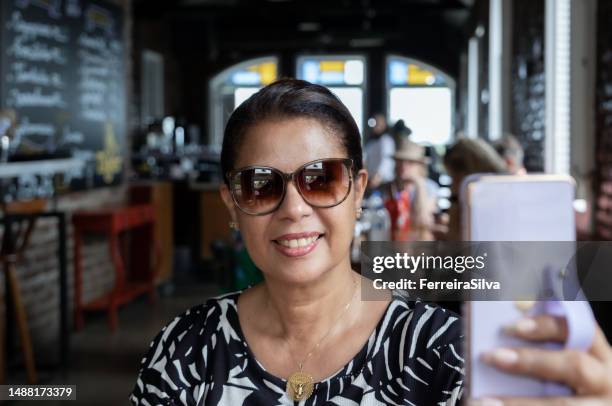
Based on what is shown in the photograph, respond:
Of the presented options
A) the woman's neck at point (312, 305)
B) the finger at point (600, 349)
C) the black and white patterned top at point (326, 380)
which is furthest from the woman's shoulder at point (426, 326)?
the finger at point (600, 349)

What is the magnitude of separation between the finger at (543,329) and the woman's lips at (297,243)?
71cm

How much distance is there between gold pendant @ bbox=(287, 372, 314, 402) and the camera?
131 cm

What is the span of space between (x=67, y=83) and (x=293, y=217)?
5104mm

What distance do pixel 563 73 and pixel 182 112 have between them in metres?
13.3

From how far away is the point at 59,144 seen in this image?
5.81 metres

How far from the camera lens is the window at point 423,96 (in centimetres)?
1998

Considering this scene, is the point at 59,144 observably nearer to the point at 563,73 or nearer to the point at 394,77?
the point at 563,73

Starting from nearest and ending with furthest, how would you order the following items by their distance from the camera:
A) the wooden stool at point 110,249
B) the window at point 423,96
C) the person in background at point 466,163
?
the person in background at point 466,163 → the wooden stool at point 110,249 → the window at point 423,96

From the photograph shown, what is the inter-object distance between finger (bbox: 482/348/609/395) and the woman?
2.00 feet

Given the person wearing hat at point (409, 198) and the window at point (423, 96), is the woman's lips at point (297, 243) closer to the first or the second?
the person wearing hat at point (409, 198)

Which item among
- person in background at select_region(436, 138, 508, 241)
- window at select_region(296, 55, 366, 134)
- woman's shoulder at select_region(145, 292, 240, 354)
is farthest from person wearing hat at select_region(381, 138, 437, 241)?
window at select_region(296, 55, 366, 134)

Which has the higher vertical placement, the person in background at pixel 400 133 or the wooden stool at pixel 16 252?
the person in background at pixel 400 133

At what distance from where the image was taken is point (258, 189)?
1.25 meters

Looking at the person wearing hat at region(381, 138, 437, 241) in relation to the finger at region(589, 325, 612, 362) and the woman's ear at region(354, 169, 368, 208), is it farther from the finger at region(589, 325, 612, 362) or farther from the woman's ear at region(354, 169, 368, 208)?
the finger at region(589, 325, 612, 362)
